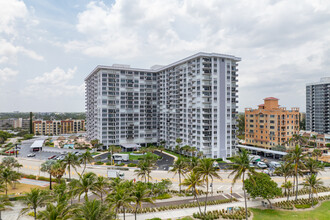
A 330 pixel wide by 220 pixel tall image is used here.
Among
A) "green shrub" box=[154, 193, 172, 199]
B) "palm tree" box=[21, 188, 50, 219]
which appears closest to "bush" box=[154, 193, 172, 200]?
"green shrub" box=[154, 193, 172, 199]

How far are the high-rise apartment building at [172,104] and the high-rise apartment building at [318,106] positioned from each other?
293ft

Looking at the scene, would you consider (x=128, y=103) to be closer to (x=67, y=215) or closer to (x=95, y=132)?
(x=95, y=132)

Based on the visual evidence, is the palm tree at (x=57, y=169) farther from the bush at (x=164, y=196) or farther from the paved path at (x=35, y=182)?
the bush at (x=164, y=196)

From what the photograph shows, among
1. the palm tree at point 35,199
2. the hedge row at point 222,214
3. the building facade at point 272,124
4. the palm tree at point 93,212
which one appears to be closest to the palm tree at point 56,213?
the palm tree at point 93,212

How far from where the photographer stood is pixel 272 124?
108m

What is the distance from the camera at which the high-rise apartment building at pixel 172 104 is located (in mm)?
90250

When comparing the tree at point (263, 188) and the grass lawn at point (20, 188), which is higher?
the tree at point (263, 188)

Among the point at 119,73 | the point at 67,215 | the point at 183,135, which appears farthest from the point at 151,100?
the point at 67,215

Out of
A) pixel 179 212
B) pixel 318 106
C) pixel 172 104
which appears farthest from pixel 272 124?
pixel 179 212

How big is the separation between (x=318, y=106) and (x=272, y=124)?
6551 cm

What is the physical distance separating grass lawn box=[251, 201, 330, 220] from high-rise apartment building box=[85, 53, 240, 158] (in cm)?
4636

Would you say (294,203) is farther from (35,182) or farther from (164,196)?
(35,182)

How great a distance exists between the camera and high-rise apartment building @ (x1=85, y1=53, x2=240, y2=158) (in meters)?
90.2

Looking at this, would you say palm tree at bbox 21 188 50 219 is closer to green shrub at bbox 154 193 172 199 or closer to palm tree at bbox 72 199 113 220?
palm tree at bbox 72 199 113 220
